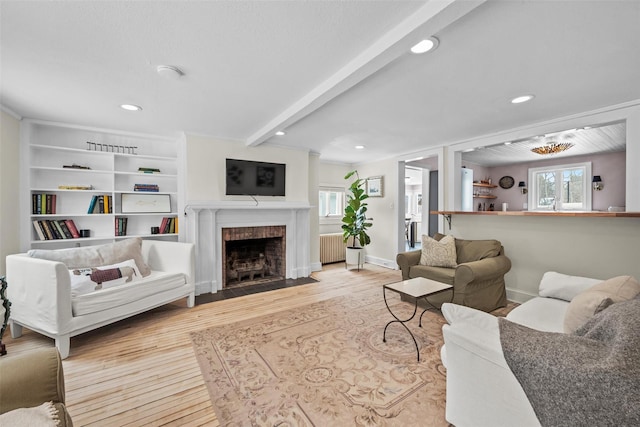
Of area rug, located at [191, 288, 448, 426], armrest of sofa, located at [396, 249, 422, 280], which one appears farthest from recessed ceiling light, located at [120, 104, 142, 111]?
armrest of sofa, located at [396, 249, 422, 280]

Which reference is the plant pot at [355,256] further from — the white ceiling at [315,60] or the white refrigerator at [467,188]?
the white ceiling at [315,60]

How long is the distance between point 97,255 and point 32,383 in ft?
7.00

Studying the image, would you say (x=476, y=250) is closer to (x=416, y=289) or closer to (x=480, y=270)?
(x=480, y=270)

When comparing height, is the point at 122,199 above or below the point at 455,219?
above

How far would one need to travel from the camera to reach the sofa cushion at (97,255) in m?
2.57

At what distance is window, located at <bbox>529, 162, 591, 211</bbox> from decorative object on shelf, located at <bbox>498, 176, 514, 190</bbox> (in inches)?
16.0

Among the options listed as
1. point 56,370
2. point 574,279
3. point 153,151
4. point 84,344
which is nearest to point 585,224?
point 574,279

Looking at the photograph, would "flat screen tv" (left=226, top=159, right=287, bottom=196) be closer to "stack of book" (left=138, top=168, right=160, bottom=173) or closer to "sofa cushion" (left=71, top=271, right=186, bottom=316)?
"stack of book" (left=138, top=168, right=160, bottom=173)

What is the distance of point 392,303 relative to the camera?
3.31 m

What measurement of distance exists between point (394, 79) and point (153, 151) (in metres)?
3.55

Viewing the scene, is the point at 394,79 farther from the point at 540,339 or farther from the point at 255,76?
the point at 540,339

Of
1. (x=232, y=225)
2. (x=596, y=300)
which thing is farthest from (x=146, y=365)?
(x=596, y=300)

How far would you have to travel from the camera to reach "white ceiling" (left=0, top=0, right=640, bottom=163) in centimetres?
138

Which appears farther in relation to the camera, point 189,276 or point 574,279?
point 189,276
